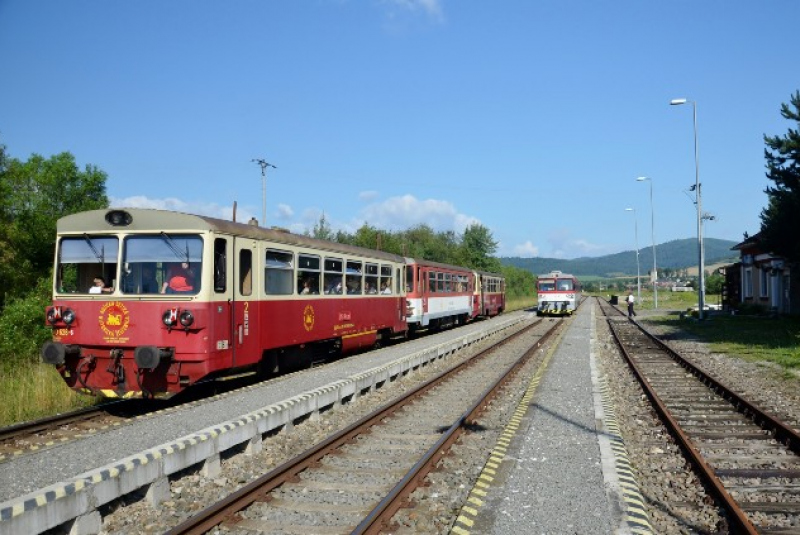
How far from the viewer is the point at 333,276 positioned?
15.1 metres

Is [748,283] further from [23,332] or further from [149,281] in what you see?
[149,281]

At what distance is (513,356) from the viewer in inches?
744

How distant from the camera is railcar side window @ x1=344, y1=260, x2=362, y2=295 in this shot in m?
16.0

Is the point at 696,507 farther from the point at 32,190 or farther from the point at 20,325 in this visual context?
the point at 32,190

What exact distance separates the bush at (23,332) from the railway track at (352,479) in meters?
13.1

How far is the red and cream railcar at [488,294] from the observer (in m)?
36.6

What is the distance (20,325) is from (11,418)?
10.7 meters

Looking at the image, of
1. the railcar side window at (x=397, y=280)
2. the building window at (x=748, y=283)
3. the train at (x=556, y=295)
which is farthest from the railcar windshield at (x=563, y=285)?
the railcar side window at (x=397, y=280)

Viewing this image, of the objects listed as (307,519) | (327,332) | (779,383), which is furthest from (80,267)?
(779,383)

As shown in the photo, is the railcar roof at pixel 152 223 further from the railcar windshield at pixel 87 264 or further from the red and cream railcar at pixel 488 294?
the red and cream railcar at pixel 488 294

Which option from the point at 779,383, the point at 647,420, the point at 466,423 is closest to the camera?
the point at 466,423

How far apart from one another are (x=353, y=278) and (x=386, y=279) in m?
2.91

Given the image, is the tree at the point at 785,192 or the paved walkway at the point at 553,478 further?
the tree at the point at 785,192

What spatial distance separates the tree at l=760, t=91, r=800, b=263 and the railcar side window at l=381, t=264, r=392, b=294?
15.8 metres
